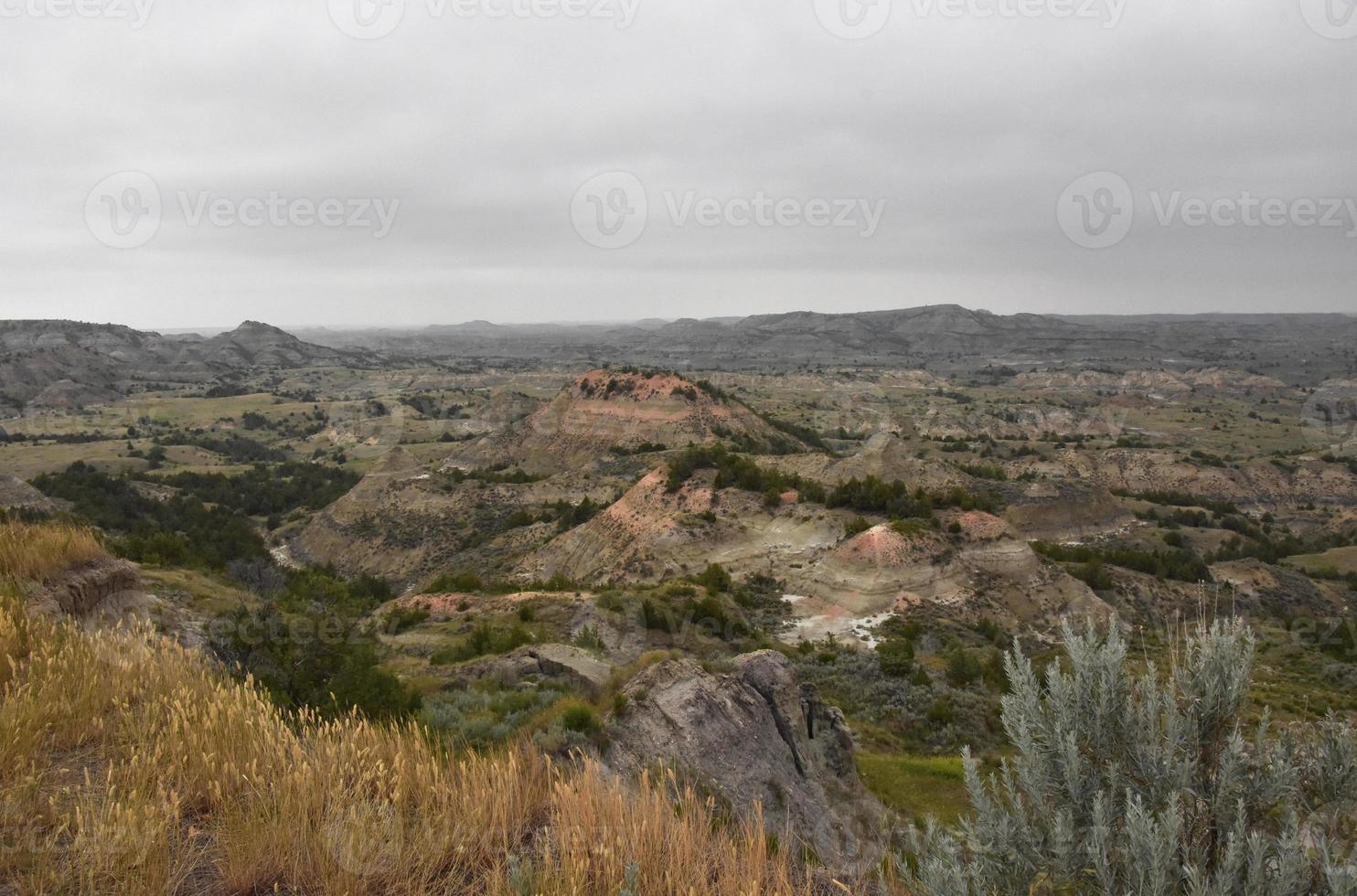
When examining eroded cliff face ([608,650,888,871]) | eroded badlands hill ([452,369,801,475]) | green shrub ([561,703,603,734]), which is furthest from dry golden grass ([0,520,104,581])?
eroded badlands hill ([452,369,801,475])

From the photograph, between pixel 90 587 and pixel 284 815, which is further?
pixel 90 587

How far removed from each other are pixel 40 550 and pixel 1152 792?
969 centimetres

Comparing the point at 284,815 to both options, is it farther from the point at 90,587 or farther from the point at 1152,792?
the point at 90,587

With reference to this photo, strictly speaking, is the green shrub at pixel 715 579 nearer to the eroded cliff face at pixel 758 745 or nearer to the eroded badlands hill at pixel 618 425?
the eroded cliff face at pixel 758 745

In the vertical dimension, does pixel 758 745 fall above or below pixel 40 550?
below

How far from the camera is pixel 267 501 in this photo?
66.2 meters

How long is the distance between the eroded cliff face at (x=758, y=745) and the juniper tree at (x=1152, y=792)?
3681 millimetres

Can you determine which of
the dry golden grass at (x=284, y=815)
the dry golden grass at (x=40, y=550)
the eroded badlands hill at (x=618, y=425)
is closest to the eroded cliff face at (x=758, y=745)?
the dry golden grass at (x=284, y=815)

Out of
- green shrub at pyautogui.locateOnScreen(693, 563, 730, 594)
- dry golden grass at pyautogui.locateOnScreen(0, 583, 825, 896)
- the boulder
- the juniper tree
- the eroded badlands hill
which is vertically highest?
the juniper tree

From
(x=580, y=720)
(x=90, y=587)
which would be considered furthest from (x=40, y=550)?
(x=580, y=720)

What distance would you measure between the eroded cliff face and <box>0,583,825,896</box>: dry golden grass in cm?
324

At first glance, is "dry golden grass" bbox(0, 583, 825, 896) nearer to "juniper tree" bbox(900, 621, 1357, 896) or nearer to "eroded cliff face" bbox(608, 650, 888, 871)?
"juniper tree" bbox(900, 621, 1357, 896)

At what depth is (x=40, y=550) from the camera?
7.27 metres

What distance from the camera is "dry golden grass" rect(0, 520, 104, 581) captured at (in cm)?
682
